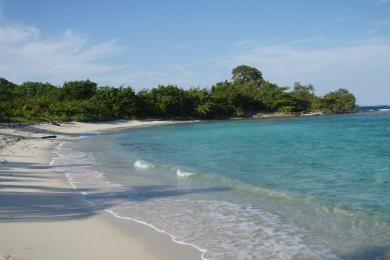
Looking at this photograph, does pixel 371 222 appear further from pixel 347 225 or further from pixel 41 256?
pixel 41 256

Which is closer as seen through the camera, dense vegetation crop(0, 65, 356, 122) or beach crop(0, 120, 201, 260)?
beach crop(0, 120, 201, 260)

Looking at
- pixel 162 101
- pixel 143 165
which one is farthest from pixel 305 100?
pixel 143 165

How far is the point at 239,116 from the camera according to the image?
297ft

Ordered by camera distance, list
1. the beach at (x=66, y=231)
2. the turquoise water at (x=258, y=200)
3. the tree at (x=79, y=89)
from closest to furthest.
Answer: the beach at (x=66, y=231) < the turquoise water at (x=258, y=200) < the tree at (x=79, y=89)

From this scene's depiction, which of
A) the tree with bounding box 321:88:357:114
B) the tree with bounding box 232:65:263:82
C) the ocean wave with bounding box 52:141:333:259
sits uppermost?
the tree with bounding box 232:65:263:82

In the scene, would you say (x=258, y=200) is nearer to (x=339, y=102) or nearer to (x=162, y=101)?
(x=162, y=101)

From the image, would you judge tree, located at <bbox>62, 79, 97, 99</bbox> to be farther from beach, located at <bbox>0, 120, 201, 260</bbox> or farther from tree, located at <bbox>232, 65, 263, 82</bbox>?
beach, located at <bbox>0, 120, 201, 260</bbox>

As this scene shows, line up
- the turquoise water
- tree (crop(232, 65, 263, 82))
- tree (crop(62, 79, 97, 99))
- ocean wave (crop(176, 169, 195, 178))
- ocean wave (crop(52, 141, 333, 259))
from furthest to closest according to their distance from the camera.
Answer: tree (crop(232, 65, 263, 82)), tree (crop(62, 79, 97, 99)), ocean wave (crop(176, 169, 195, 178)), the turquoise water, ocean wave (crop(52, 141, 333, 259))

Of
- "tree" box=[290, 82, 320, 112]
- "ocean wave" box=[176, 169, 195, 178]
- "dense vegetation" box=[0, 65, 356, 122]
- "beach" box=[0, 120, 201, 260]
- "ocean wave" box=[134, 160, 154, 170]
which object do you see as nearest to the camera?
"beach" box=[0, 120, 201, 260]

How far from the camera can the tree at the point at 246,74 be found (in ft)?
380

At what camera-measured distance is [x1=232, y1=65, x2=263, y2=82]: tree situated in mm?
115875

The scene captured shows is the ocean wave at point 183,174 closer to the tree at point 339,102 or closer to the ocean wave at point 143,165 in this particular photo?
the ocean wave at point 143,165

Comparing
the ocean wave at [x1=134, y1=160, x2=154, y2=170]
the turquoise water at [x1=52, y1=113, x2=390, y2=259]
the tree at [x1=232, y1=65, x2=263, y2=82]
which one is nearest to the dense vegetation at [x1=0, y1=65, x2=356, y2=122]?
the tree at [x1=232, y1=65, x2=263, y2=82]

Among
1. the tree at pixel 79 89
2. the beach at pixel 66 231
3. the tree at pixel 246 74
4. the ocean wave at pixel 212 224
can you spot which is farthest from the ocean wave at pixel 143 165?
the tree at pixel 246 74
